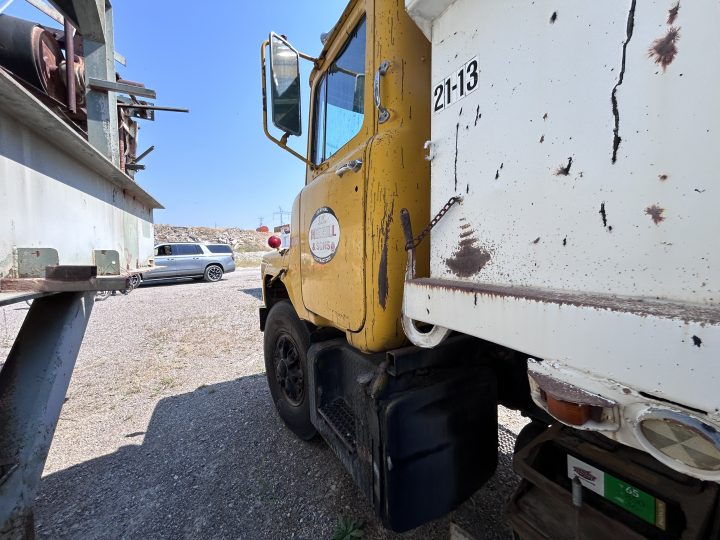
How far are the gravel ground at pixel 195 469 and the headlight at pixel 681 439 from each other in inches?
57.9

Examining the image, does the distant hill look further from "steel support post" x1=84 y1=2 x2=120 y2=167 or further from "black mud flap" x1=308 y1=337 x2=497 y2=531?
"black mud flap" x1=308 y1=337 x2=497 y2=531

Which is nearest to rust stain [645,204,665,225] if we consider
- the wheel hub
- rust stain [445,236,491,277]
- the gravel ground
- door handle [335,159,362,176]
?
rust stain [445,236,491,277]

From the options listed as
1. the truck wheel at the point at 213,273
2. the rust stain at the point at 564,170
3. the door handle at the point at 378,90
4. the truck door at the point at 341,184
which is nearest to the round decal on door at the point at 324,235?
the truck door at the point at 341,184

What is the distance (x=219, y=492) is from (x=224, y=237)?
38169mm

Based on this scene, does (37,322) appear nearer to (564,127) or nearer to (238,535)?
(238,535)

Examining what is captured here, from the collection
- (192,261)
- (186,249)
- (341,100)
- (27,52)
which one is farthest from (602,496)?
(186,249)

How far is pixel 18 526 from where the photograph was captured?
1.59 m

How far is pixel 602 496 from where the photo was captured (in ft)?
3.51

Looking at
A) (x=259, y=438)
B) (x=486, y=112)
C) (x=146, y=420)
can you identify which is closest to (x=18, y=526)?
(x=259, y=438)

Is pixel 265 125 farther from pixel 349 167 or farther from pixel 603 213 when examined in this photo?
pixel 603 213

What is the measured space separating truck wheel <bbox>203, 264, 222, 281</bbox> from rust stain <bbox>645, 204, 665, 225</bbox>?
15451 mm

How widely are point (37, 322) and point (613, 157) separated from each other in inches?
106

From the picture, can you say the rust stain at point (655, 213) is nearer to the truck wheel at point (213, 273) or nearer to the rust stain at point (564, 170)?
the rust stain at point (564, 170)

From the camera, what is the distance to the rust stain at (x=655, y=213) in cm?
65
